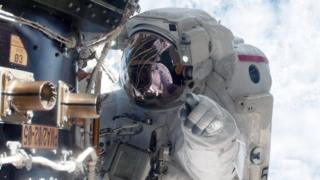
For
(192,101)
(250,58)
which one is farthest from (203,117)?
(250,58)

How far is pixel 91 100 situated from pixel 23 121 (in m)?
0.20

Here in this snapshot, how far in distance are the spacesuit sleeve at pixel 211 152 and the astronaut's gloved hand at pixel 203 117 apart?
0.04ft

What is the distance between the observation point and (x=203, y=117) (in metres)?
2.84

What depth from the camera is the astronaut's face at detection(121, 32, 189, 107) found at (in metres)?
3.36

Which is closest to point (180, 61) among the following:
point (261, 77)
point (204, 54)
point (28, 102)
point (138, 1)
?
point (204, 54)

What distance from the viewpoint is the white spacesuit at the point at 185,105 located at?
2938 mm

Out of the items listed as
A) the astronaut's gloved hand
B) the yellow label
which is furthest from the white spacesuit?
the yellow label

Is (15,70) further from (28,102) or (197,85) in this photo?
(197,85)

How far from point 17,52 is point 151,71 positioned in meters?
1.95

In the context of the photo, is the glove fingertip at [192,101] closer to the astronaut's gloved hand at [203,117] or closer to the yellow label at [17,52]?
the astronaut's gloved hand at [203,117]

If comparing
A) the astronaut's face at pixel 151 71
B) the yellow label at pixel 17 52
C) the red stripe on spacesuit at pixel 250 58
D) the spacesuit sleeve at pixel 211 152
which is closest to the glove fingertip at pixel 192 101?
the spacesuit sleeve at pixel 211 152

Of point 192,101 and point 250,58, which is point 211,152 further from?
point 250,58

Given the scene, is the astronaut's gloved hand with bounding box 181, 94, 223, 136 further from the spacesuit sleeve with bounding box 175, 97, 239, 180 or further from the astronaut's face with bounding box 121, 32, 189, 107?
the astronaut's face with bounding box 121, 32, 189, 107

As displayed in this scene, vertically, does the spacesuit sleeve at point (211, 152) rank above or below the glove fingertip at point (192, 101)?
below
